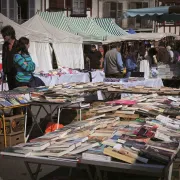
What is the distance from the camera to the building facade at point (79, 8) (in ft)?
95.6

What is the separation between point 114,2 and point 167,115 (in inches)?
1148

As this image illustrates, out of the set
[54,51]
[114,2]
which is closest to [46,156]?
[54,51]

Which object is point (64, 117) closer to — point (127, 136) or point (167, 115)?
point (167, 115)

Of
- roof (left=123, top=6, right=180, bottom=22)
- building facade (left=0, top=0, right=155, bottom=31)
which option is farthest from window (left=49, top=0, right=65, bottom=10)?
roof (left=123, top=6, right=180, bottom=22)

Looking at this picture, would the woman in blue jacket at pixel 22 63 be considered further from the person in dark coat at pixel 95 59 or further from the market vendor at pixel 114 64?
the person in dark coat at pixel 95 59

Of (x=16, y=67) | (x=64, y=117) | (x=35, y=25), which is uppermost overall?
(x=35, y=25)

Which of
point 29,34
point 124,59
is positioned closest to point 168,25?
point 124,59

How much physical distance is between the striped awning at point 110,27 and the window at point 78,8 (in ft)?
18.4

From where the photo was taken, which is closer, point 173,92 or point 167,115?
point 167,115

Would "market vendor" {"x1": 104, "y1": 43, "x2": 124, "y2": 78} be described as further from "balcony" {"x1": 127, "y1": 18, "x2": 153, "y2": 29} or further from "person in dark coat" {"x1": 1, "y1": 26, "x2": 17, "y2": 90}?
"balcony" {"x1": 127, "y1": 18, "x2": 153, "y2": 29}

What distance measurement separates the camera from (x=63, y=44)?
18.3 metres

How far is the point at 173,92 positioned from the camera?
7.87 metres

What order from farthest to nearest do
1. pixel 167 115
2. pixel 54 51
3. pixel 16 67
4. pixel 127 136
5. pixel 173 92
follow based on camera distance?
pixel 54 51
pixel 173 92
pixel 16 67
pixel 167 115
pixel 127 136

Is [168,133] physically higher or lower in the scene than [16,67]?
lower
